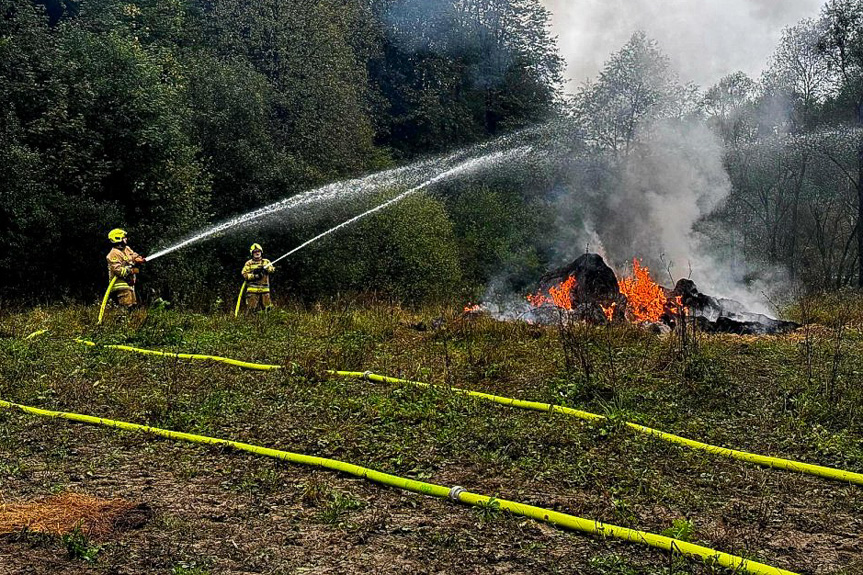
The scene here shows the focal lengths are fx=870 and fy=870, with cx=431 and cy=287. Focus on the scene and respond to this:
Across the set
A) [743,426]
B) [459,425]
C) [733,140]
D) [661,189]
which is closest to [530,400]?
[459,425]

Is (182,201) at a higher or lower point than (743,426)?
higher

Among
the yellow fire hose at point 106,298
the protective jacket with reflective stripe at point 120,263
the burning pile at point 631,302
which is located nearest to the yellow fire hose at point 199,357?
the yellow fire hose at point 106,298

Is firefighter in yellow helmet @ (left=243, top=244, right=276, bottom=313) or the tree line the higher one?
the tree line

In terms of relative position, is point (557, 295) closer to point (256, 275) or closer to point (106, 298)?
point (256, 275)

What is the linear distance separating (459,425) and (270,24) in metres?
22.1

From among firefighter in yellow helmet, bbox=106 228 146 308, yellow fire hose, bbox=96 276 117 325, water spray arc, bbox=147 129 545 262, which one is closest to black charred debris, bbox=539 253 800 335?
water spray arc, bbox=147 129 545 262

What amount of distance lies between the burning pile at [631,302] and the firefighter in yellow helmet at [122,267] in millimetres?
6654

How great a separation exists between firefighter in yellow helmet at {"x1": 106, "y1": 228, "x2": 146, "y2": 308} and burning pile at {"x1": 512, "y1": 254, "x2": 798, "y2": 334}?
665cm

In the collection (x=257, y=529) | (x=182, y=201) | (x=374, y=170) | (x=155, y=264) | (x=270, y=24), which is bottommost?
(x=257, y=529)

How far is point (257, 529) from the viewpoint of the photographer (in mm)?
4758

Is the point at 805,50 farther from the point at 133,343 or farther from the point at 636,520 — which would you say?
the point at 636,520

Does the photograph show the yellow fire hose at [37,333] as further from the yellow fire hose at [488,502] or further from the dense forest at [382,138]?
the dense forest at [382,138]

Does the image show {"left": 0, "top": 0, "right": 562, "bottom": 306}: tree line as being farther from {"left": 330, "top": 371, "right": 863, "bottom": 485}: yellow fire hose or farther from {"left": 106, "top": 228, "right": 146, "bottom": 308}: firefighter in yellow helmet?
{"left": 330, "top": 371, "right": 863, "bottom": 485}: yellow fire hose

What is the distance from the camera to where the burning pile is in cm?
1427
